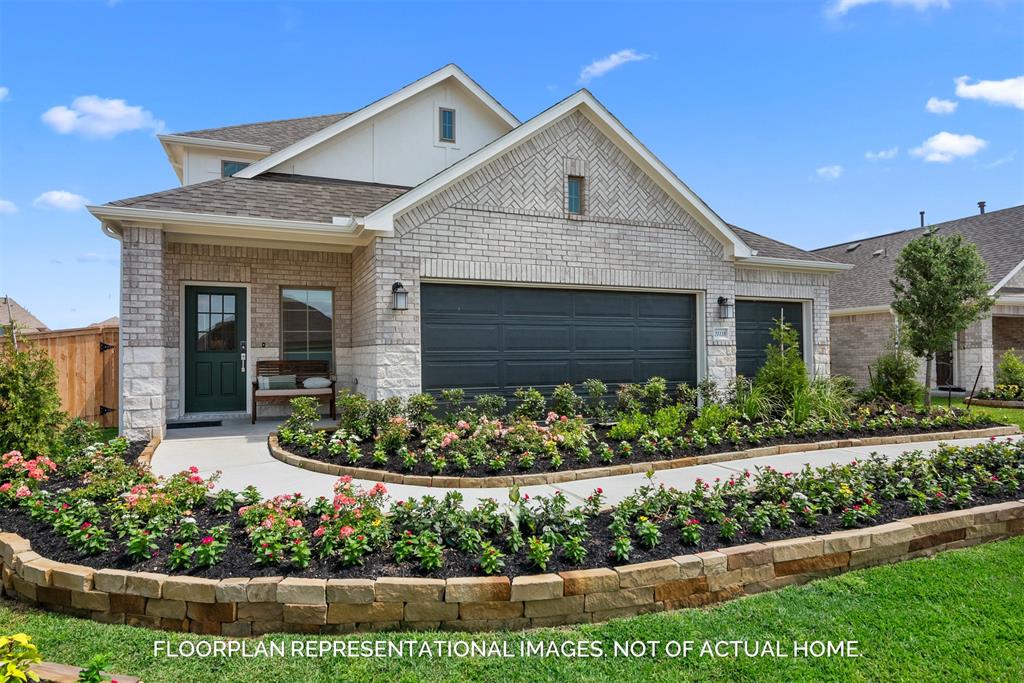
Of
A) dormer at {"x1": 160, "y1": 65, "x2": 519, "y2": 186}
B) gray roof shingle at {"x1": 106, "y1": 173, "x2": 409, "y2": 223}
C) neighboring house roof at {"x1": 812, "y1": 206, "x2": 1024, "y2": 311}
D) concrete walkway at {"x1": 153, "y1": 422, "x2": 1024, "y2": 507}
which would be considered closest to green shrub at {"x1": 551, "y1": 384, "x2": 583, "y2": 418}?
concrete walkway at {"x1": 153, "y1": 422, "x2": 1024, "y2": 507}

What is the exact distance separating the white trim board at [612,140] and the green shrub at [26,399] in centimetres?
410

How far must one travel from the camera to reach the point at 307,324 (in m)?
10.1

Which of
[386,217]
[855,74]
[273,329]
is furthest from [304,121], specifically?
[855,74]

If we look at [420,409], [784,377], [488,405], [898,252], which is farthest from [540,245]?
[898,252]

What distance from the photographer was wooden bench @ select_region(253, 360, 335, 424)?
9.12 meters

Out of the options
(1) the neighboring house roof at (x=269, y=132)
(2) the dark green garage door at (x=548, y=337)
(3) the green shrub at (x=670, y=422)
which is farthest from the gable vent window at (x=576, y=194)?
(1) the neighboring house roof at (x=269, y=132)

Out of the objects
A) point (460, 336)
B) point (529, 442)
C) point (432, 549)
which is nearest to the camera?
point (432, 549)

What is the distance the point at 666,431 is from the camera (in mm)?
7230

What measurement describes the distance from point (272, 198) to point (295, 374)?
3036 mm

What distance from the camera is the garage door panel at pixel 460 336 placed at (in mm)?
8516

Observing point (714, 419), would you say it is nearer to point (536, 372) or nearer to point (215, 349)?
point (536, 372)

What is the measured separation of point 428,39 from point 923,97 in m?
10.0

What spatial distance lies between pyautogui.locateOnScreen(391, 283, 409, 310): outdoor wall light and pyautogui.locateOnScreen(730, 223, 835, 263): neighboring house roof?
7348 mm

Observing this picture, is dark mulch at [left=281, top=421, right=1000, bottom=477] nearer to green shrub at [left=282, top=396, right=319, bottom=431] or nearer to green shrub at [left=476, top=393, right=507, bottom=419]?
green shrub at [left=282, top=396, right=319, bottom=431]
